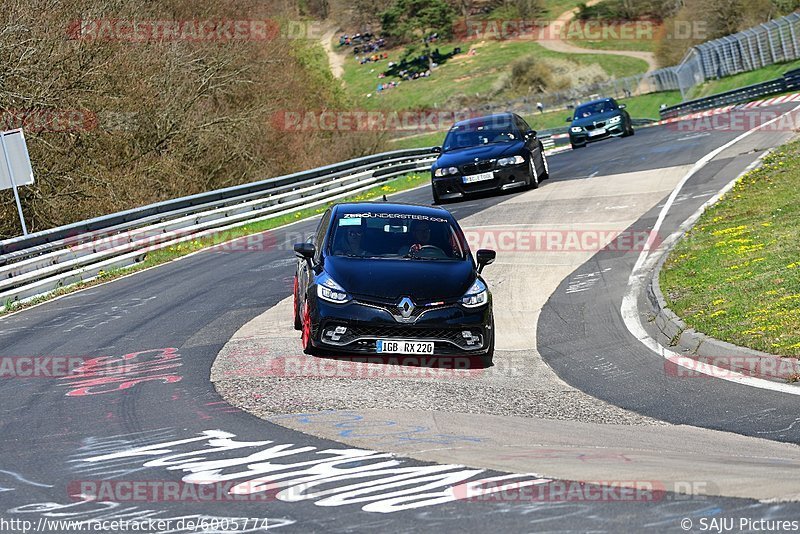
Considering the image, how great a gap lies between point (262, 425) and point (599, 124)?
32292 mm

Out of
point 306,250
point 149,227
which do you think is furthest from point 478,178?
point 306,250

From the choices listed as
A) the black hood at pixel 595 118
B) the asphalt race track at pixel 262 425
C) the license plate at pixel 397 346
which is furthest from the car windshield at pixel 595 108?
the license plate at pixel 397 346

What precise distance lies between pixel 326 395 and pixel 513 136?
16307mm

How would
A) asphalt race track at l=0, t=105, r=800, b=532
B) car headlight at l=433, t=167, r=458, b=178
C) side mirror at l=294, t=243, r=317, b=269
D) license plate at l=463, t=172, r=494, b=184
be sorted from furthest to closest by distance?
car headlight at l=433, t=167, r=458, b=178 → license plate at l=463, t=172, r=494, b=184 → side mirror at l=294, t=243, r=317, b=269 → asphalt race track at l=0, t=105, r=800, b=532

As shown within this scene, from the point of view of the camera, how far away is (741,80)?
65062 mm

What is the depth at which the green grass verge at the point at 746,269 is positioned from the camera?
1110 cm

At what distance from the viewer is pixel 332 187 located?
31.6 meters

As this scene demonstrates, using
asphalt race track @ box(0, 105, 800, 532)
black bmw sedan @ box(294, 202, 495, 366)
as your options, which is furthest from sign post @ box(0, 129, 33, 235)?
black bmw sedan @ box(294, 202, 495, 366)

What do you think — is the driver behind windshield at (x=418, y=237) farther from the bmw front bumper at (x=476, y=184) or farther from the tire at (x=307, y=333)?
the bmw front bumper at (x=476, y=184)

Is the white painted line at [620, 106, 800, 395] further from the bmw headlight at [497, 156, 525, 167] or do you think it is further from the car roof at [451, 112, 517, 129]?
the car roof at [451, 112, 517, 129]

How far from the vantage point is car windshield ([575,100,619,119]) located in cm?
3950

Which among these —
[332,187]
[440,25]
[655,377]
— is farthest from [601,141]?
[440,25]

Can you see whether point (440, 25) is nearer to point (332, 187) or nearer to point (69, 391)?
point (332, 187)

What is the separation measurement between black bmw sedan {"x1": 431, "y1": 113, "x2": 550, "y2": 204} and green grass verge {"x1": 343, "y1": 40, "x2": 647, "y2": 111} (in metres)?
70.5
